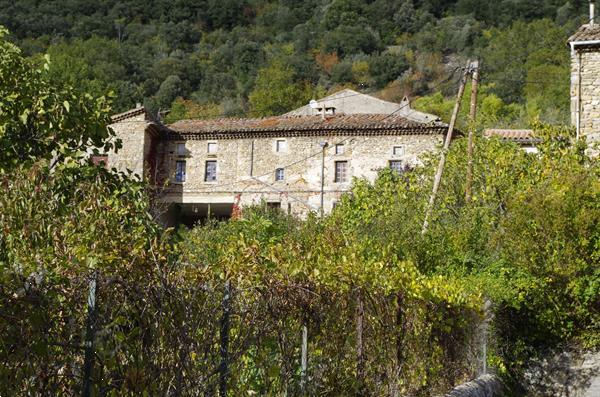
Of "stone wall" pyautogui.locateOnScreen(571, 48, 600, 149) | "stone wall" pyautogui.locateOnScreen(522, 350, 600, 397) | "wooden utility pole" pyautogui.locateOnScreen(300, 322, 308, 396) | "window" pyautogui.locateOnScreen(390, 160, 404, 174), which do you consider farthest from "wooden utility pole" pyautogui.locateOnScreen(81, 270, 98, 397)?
"window" pyautogui.locateOnScreen(390, 160, 404, 174)

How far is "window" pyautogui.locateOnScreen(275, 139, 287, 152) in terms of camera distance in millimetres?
36406

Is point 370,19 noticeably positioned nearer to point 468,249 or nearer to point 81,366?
point 468,249

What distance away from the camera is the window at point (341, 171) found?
35.4 m

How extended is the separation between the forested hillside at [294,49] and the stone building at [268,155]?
1731 centimetres

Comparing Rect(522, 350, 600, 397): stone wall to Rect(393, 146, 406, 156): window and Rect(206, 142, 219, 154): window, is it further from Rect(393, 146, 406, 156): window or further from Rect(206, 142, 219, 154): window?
Rect(206, 142, 219, 154): window

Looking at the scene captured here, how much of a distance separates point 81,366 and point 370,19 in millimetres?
103407

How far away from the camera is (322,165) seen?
3578 centimetres

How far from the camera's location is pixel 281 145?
3647 cm

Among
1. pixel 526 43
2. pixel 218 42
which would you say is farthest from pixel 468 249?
pixel 218 42

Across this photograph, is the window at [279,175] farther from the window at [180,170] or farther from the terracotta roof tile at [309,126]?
the window at [180,170]

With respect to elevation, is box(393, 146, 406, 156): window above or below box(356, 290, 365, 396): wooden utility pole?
above

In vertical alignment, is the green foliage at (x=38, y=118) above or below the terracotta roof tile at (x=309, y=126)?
below

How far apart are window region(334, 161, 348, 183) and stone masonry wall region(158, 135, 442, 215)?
17 centimetres

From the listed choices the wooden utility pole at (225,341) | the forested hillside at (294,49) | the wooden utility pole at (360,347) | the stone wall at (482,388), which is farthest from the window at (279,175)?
the wooden utility pole at (225,341)
